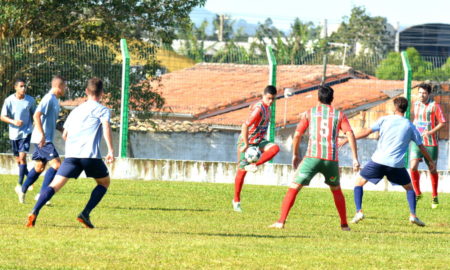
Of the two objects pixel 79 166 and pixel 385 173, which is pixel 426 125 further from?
pixel 79 166

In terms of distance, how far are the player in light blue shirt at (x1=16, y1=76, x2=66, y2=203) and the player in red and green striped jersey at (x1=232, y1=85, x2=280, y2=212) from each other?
251cm

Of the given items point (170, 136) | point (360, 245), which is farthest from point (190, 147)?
point (360, 245)

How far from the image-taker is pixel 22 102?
14.8 metres

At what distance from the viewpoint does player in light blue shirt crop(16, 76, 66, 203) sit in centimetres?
1202

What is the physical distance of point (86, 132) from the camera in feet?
33.1

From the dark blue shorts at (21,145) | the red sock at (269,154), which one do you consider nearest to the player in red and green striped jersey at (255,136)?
the red sock at (269,154)

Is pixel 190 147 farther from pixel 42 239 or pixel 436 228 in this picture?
pixel 42 239

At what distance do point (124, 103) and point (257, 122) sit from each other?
252 inches

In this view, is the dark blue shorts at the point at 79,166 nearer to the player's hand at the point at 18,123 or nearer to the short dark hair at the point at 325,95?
the short dark hair at the point at 325,95

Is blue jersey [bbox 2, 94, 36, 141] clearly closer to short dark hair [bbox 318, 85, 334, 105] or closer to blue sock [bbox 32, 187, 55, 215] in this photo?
blue sock [bbox 32, 187, 55, 215]

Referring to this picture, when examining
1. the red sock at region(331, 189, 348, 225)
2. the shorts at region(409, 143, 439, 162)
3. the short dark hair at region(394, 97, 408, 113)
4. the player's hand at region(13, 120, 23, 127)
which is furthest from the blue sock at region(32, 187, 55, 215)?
the shorts at region(409, 143, 439, 162)

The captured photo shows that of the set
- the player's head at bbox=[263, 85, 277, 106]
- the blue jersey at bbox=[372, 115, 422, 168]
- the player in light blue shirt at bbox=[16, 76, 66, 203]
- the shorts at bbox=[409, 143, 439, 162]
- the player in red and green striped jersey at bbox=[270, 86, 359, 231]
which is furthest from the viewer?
the shorts at bbox=[409, 143, 439, 162]

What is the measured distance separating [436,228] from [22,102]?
6638mm

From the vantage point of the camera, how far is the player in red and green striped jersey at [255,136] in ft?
43.1
